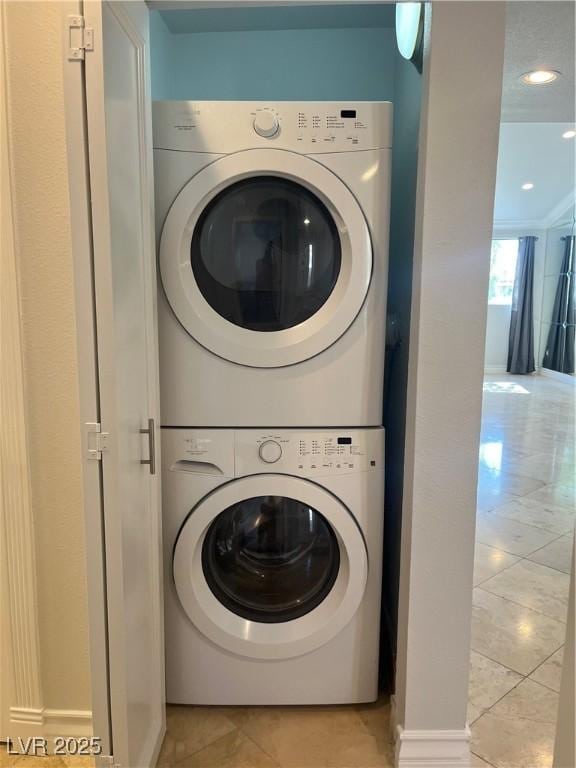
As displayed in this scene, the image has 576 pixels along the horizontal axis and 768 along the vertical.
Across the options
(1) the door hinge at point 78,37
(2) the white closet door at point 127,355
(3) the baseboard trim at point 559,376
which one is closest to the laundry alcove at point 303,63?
(2) the white closet door at point 127,355

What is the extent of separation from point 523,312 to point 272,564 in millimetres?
7895

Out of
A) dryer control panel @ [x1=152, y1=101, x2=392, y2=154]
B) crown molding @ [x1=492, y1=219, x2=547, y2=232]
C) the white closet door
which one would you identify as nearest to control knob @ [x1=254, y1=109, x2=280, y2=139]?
dryer control panel @ [x1=152, y1=101, x2=392, y2=154]

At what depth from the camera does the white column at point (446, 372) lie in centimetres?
120

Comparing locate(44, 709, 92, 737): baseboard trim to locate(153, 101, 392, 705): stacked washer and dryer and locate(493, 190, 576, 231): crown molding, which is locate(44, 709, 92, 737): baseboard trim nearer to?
locate(153, 101, 392, 705): stacked washer and dryer

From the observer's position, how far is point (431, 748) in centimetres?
140

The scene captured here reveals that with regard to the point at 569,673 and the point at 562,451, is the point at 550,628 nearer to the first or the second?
the point at 569,673

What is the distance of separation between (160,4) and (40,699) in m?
1.84

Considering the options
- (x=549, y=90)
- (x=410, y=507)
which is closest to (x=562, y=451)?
(x=549, y=90)

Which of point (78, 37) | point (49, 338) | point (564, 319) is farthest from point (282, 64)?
point (564, 319)

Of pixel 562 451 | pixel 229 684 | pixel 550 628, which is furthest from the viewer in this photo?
pixel 562 451

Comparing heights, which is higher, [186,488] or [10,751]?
[186,488]

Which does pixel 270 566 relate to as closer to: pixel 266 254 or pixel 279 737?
pixel 279 737

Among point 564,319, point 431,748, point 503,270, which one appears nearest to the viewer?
point 431,748

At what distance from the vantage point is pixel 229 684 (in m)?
1.58
